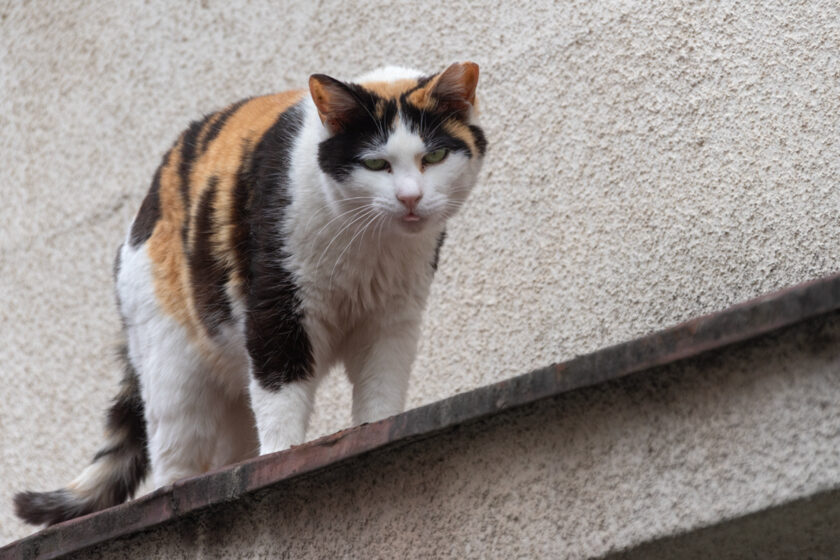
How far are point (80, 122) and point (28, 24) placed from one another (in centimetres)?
55

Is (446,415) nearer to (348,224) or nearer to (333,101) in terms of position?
(348,224)

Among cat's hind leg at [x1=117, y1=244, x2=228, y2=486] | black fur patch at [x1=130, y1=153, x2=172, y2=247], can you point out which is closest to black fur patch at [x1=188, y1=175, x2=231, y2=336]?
cat's hind leg at [x1=117, y1=244, x2=228, y2=486]

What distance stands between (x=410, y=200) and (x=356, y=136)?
230 mm

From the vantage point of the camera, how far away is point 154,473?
2832 mm

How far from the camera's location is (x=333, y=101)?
2.46 meters

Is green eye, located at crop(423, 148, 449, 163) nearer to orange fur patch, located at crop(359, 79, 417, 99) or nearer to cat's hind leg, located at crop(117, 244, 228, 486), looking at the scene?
orange fur patch, located at crop(359, 79, 417, 99)

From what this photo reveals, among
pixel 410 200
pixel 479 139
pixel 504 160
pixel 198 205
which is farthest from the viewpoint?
pixel 504 160

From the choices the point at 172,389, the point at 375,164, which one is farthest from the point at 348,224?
the point at 172,389

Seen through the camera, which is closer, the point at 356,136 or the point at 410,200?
the point at 410,200

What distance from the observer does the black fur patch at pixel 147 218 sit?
9.69 feet

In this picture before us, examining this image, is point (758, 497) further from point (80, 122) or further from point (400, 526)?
point (80, 122)

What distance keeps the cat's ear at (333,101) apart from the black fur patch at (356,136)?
0.04 ft

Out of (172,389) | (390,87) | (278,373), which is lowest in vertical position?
(172,389)

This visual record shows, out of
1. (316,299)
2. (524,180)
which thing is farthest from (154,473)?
(524,180)
